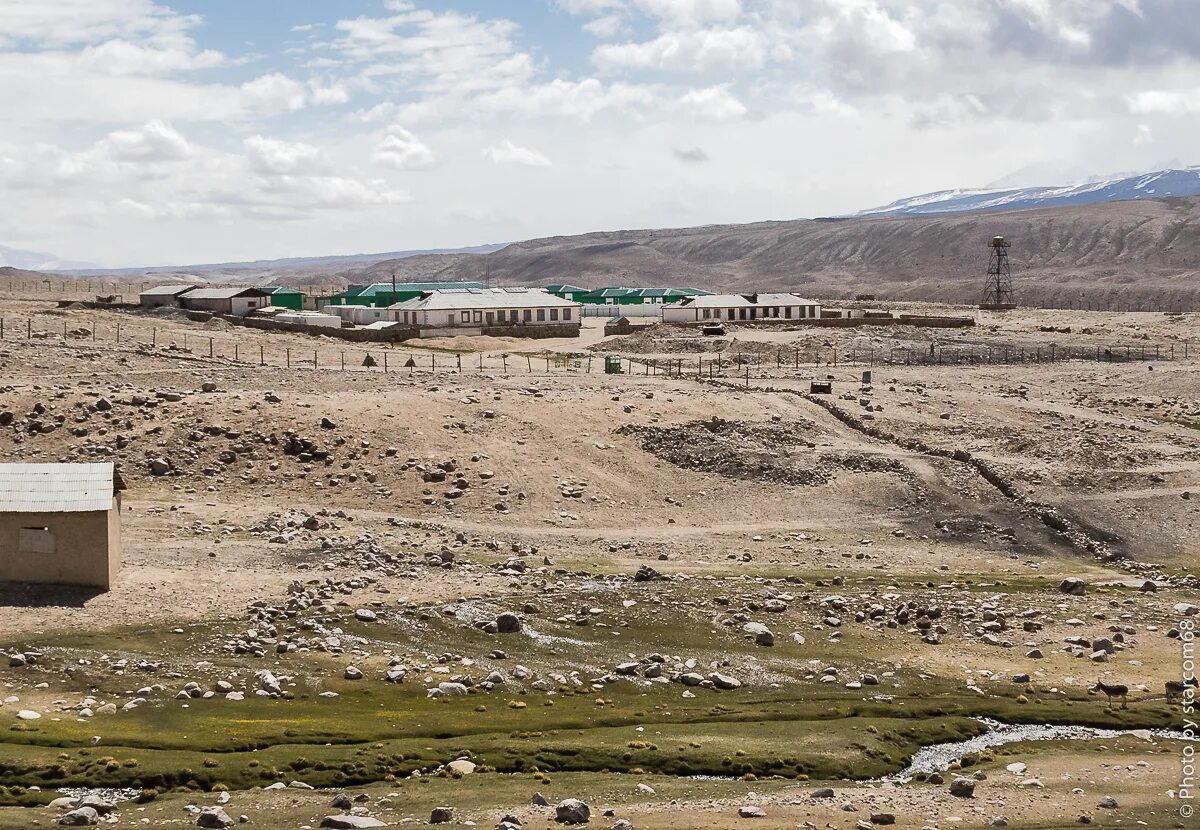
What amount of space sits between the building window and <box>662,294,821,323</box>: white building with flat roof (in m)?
97.3

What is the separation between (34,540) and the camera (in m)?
36.9

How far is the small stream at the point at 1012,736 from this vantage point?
30.3 meters

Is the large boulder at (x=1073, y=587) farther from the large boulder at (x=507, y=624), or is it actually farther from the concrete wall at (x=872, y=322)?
the concrete wall at (x=872, y=322)

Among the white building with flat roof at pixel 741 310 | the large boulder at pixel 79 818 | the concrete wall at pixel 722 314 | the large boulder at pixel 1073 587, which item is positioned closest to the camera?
the large boulder at pixel 79 818

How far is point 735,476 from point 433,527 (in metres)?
15.2

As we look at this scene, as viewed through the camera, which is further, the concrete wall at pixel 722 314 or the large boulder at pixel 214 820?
the concrete wall at pixel 722 314

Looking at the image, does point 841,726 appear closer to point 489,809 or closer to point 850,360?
point 489,809

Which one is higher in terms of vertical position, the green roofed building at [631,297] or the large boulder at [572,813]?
the green roofed building at [631,297]

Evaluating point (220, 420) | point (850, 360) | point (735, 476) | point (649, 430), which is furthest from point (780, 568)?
point (850, 360)

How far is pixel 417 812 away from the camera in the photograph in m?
24.8

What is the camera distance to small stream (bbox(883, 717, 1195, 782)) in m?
30.3

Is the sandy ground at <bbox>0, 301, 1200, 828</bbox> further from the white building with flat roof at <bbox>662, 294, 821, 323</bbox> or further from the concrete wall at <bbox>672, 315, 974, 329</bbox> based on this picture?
the white building with flat roof at <bbox>662, 294, 821, 323</bbox>

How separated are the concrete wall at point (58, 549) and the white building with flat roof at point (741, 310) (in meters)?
96.7

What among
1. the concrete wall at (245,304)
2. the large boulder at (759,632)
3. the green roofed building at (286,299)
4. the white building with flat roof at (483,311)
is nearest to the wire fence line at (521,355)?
the white building with flat roof at (483,311)
